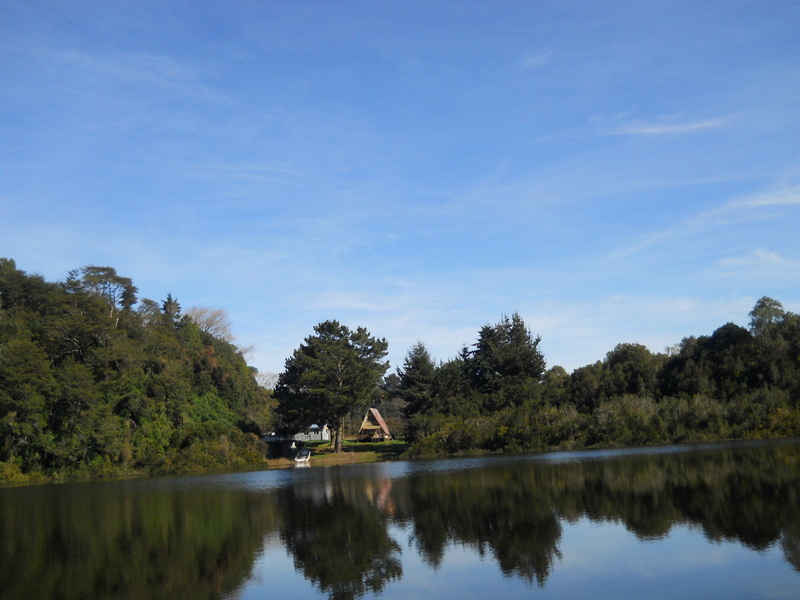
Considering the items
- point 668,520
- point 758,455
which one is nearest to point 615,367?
point 758,455

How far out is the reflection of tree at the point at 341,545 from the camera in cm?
1344

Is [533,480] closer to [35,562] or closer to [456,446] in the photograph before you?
[35,562]

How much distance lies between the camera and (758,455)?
104 feet

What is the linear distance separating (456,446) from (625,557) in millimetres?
43132

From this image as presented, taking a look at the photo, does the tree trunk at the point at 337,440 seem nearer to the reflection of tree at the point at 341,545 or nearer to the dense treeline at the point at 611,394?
the dense treeline at the point at 611,394

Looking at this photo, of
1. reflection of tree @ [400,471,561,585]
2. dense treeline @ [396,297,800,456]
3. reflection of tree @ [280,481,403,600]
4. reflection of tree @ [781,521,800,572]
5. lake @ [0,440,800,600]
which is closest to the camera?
reflection of tree @ [781,521,800,572]

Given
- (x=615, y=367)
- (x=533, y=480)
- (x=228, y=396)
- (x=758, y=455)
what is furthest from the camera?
(x=228, y=396)

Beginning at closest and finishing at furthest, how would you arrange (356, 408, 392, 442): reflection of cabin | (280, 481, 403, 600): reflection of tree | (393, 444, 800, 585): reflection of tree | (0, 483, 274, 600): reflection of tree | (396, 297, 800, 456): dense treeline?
1. (280, 481, 403, 600): reflection of tree
2. (0, 483, 274, 600): reflection of tree
3. (393, 444, 800, 585): reflection of tree
4. (396, 297, 800, 456): dense treeline
5. (356, 408, 392, 442): reflection of cabin

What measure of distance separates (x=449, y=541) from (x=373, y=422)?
76.3 m

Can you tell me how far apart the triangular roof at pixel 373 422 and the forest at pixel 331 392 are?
679 inches

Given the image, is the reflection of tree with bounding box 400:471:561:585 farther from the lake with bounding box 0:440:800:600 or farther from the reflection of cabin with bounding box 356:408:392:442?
the reflection of cabin with bounding box 356:408:392:442

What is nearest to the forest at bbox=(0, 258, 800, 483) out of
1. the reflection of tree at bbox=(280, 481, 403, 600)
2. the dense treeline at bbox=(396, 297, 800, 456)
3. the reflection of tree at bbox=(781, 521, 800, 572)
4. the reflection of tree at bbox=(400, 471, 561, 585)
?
the dense treeline at bbox=(396, 297, 800, 456)

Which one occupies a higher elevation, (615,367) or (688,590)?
(615,367)

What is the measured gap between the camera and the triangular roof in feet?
297
